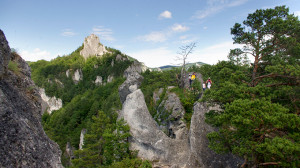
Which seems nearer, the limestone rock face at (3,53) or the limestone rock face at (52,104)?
the limestone rock face at (3,53)

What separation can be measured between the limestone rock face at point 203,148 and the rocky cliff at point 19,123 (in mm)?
10164

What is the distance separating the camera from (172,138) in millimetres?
17547

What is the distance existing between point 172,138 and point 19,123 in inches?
559

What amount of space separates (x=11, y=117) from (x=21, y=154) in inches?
49.0

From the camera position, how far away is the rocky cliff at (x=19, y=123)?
525cm

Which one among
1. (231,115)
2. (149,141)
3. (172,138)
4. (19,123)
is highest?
(19,123)

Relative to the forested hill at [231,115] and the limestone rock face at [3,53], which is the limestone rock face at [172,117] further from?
the limestone rock face at [3,53]

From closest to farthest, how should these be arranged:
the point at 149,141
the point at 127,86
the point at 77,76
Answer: the point at 149,141 < the point at 127,86 < the point at 77,76

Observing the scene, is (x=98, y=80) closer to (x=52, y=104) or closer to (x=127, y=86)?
(x=52, y=104)

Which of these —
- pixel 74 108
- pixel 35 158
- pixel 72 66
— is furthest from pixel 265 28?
pixel 72 66

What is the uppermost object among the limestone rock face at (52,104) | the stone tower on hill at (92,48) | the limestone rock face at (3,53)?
the stone tower on hill at (92,48)

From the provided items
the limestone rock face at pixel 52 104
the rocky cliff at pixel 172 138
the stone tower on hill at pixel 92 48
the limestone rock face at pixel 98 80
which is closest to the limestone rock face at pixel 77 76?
the limestone rock face at pixel 98 80

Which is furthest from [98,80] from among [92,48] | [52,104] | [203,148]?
[203,148]

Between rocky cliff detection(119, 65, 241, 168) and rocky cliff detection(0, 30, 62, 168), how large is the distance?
33.3ft
